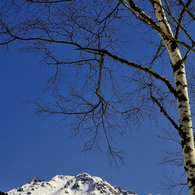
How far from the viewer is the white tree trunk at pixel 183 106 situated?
11.8 feet

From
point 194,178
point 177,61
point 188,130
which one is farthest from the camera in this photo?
point 177,61

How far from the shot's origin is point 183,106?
393cm

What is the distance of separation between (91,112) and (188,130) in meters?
1.97

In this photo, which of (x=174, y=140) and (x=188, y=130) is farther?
(x=174, y=140)

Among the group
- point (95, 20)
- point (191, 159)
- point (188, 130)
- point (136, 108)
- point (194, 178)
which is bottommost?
point (194, 178)

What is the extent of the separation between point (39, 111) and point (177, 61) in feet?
7.62

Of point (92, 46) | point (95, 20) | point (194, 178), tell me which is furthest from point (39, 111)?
point (194, 178)

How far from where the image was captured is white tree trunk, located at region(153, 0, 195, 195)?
361 centimetres

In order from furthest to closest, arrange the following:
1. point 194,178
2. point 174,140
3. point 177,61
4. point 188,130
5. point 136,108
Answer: point 136,108 < point 174,140 < point 177,61 < point 188,130 < point 194,178

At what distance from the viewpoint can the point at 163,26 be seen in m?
4.47

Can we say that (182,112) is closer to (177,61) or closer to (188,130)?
(188,130)

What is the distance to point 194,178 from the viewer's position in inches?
139

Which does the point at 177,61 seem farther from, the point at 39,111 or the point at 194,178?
the point at 39,111

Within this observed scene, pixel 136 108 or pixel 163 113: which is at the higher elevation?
pixel 136 108
